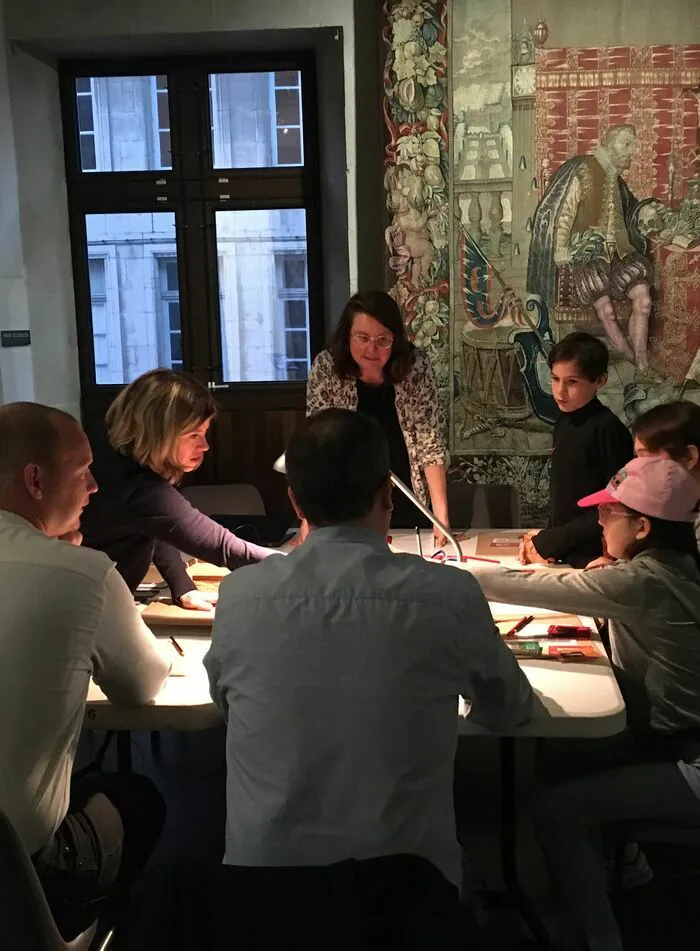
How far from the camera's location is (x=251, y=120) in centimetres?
507

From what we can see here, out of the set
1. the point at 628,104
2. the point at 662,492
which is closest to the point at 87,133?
the point at 628,104

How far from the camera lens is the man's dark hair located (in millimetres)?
1489

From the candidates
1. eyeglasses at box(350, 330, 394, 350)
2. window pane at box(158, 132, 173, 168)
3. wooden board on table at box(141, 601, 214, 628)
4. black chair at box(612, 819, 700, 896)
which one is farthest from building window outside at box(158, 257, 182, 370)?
black chair at box(612, 819, 700, 896)

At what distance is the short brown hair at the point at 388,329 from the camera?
3070mm

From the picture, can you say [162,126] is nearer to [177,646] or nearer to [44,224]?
[44,224]

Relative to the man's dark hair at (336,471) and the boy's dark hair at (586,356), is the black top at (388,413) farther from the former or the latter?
the man's dark hair at (336,471)

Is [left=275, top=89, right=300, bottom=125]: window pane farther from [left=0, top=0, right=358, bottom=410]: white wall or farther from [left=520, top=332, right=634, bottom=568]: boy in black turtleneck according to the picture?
[left=520, top=332, right=634, bottom=568]: boy in black turtleneck

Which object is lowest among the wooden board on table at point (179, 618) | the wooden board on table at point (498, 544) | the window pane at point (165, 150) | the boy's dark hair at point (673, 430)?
the wooden board on table at point (498, 544)

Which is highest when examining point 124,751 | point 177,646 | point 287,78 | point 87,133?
point 287,78

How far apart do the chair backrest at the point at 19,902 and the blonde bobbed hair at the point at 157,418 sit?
1224 mm

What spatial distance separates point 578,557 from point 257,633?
1560 millimetres

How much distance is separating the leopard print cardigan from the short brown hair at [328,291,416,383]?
0.03m

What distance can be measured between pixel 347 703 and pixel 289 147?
14.2 ft

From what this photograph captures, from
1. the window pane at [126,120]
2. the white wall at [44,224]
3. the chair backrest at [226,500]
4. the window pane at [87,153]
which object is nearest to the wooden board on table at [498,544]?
the chair backrest at [226,500]
